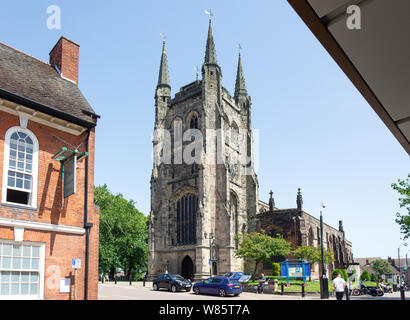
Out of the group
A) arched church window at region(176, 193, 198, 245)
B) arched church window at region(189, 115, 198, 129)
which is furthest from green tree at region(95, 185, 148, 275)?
arched church window at region(189, 115, 198, 129)

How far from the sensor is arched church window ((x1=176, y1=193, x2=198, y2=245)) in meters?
47.0

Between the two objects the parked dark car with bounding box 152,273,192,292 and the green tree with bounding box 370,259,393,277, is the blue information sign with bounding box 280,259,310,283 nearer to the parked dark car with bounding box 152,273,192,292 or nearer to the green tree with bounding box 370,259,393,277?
the parked dark car with bounding box 152,273,192,292

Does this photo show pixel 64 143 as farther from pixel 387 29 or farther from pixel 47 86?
pixel 387 29

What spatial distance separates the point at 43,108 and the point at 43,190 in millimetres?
2611

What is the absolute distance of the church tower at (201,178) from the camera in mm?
44750

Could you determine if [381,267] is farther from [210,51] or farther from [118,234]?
[210,51]

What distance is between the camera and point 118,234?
173 feet

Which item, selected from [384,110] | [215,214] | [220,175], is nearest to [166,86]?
[220,175]

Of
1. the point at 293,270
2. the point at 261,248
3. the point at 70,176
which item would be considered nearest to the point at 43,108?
the point at 70,176

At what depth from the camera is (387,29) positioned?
8.36 ft

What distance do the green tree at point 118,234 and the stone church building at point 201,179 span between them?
4968mm

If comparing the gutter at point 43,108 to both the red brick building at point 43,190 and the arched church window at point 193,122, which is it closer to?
the red brick building at point 43,190

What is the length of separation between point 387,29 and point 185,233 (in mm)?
46198

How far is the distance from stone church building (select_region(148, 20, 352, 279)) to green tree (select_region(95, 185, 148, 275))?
4.97 m
